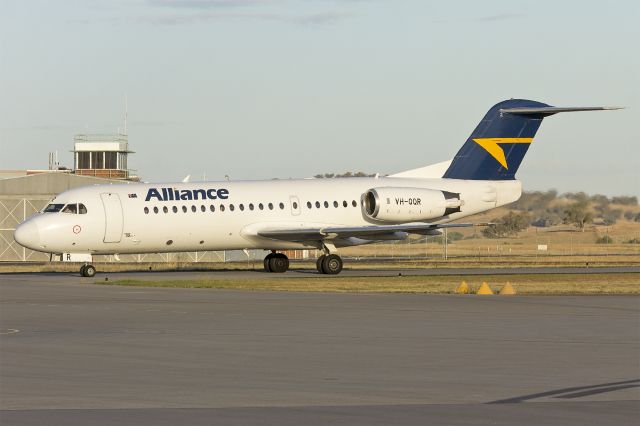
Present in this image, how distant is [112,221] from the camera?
45188mm

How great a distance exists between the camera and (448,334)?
21031 mm

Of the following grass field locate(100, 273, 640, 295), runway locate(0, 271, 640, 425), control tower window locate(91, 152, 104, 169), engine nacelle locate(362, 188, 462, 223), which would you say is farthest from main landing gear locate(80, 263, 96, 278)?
control tower window locate(91, 152, 104, 169)

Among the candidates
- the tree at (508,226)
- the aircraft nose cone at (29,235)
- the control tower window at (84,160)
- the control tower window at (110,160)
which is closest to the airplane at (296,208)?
the aircraft nose cone at (29,235)

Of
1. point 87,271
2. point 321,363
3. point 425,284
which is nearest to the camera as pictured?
point 321,363

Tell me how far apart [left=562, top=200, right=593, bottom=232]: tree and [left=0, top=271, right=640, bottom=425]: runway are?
77.4m

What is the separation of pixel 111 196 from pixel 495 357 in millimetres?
30323

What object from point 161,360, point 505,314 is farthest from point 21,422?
point 505,314

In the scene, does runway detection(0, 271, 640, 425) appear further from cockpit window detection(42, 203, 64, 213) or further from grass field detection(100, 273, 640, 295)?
cockpit window detection(42, 203, 64, 213)

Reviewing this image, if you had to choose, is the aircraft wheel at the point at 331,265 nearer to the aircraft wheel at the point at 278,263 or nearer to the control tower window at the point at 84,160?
the aircraft wheel at the point at 278,263

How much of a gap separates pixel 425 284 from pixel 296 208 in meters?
11.9

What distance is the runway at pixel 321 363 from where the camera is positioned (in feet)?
40.2

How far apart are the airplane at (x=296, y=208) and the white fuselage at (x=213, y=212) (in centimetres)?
4

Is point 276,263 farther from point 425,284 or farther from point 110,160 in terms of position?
point 110,160

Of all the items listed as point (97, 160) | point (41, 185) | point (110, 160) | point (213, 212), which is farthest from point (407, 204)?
point (97, 160)
